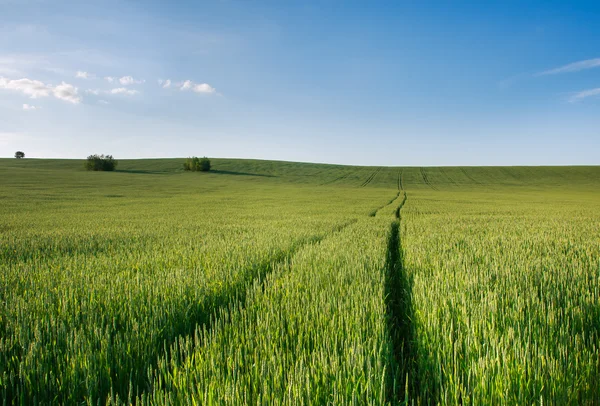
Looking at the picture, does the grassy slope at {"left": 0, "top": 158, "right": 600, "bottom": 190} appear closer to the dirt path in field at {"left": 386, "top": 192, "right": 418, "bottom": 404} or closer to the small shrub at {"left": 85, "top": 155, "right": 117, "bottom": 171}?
the small shrub at {"left": 85, "top": 155, "right": 117, "bottom": 171}

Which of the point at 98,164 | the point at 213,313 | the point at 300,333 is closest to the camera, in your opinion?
the point at 300,333

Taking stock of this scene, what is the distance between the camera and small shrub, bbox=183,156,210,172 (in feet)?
280

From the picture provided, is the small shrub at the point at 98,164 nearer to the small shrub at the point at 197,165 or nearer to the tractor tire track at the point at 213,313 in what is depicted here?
the small shrub at the point at 197,165

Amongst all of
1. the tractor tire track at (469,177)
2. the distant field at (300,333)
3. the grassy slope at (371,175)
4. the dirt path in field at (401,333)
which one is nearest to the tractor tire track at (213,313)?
the distant field at (300,333)

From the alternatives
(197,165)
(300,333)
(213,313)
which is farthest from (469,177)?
(300,333)

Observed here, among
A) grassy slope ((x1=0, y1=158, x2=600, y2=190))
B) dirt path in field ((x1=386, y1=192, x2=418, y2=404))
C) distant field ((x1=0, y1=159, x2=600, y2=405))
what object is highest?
grassy slope ((x1=0, y1=158, x2=600, y2=190))

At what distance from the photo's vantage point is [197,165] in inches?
3364

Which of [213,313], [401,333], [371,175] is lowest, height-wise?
[401,333]

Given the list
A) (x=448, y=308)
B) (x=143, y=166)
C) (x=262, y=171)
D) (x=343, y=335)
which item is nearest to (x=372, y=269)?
(x=448, y=308)

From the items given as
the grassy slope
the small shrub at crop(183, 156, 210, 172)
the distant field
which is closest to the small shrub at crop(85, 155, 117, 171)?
the grassy slope

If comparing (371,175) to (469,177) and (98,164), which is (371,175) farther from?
(98,164)

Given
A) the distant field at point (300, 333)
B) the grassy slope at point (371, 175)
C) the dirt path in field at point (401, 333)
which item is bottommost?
the dirt path in field at point (401, 333)

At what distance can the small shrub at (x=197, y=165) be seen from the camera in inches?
3356

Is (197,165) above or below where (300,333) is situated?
above
